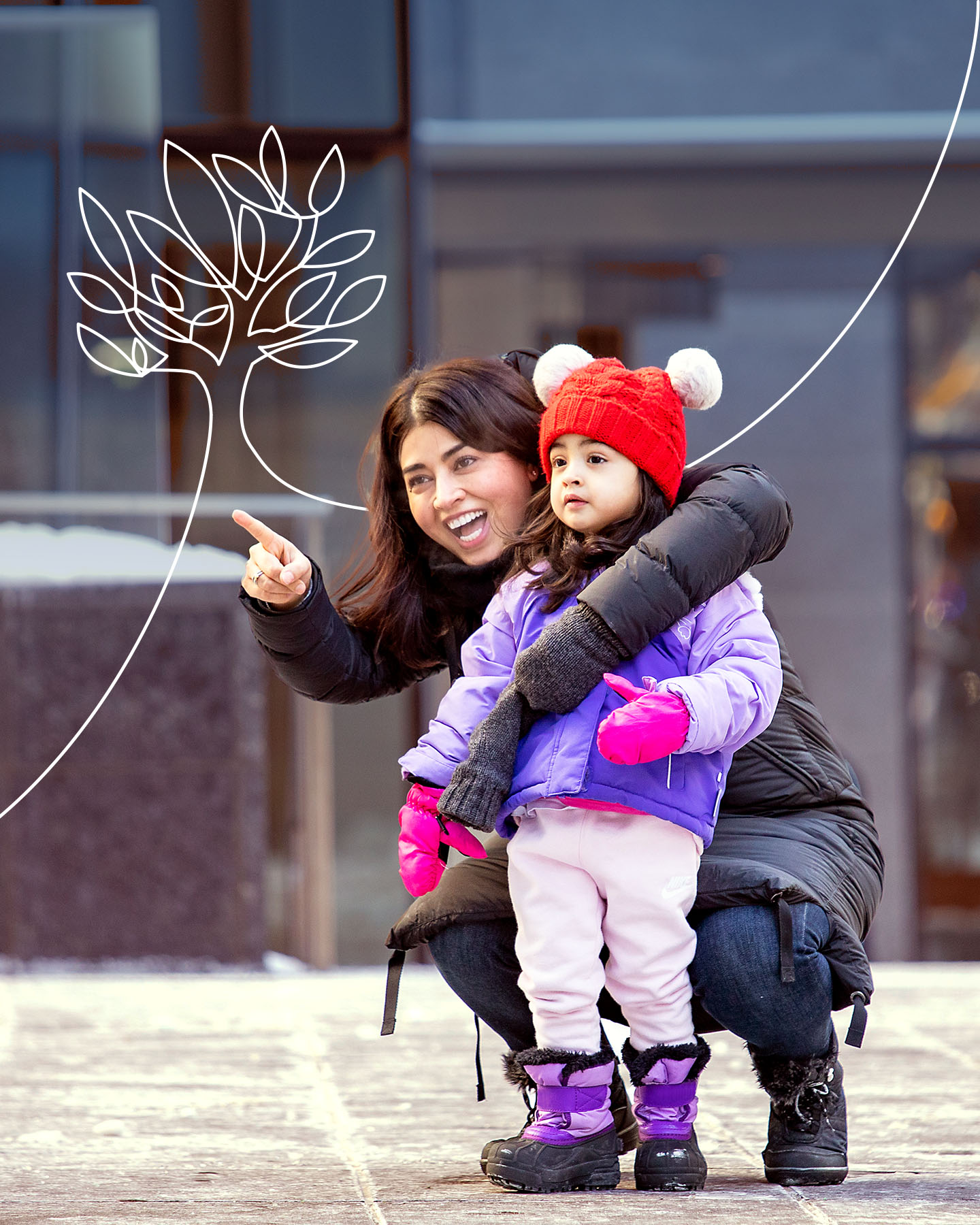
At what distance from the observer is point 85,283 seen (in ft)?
12.0

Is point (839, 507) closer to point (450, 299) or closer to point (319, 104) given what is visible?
point (450, 299)

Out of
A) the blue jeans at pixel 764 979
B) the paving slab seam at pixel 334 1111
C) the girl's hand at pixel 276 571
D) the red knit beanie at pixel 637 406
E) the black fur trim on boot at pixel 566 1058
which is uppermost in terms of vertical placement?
the red knit beanie at pixel 637 406

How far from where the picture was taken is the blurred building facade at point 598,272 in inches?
153

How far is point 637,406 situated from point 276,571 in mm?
552

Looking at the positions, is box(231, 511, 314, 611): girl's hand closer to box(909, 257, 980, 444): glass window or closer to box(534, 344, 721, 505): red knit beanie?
box(534, 344, 721, 505): red knit beanie

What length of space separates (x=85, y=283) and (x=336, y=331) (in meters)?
0.66

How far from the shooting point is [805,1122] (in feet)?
7.04

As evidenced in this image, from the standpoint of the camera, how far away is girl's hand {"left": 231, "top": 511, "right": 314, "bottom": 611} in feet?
7.47

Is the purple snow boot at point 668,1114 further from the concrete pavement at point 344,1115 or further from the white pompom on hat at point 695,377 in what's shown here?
the white pompom on hat at point 695,377

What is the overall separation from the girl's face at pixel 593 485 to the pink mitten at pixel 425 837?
0.42 metres

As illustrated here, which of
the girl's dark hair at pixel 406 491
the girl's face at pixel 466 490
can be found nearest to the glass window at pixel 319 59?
the girl's dark hair at pixel 406 491

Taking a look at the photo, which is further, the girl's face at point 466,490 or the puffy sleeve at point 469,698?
the girl's face at point 466,490

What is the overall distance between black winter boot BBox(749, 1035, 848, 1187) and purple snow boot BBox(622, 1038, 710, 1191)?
0.35 ft

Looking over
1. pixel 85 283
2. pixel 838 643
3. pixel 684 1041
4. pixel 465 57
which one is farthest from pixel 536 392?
pixel 838 643
